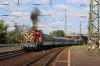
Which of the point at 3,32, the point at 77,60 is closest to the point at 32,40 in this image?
the point at 77,60

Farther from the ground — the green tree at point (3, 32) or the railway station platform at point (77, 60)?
the green tree at point (3, 32)

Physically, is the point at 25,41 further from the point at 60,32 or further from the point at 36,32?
the point at 60,32

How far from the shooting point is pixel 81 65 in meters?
19.9

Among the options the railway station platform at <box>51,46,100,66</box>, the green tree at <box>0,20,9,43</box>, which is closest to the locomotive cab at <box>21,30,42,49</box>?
the railway station platform at <box>51,46,100,66</box>

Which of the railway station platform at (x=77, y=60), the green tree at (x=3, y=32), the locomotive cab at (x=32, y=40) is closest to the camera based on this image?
the railway station platform at (x=77, y=60)

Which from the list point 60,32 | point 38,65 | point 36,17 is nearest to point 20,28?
point 60,32

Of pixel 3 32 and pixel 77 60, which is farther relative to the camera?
pixel 3 32

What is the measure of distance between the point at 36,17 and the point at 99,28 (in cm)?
1125

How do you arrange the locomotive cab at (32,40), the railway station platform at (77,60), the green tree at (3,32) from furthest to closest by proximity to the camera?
the green tree at (3,32) → the locomotive cab at (32,40) → the railway station platform at (77,60)

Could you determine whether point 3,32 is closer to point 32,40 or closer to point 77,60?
point 32,40

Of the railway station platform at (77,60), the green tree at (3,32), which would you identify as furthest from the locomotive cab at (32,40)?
the green tree at (3,32)

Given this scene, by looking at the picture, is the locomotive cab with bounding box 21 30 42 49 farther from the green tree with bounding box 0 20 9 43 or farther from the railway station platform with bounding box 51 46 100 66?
the green tree with bounding box 0 20 9 43

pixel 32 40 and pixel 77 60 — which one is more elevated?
pixel 32 40

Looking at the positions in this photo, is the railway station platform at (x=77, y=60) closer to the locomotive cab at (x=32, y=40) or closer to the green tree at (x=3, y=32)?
the locomotive cab at (x=32, y=40)
